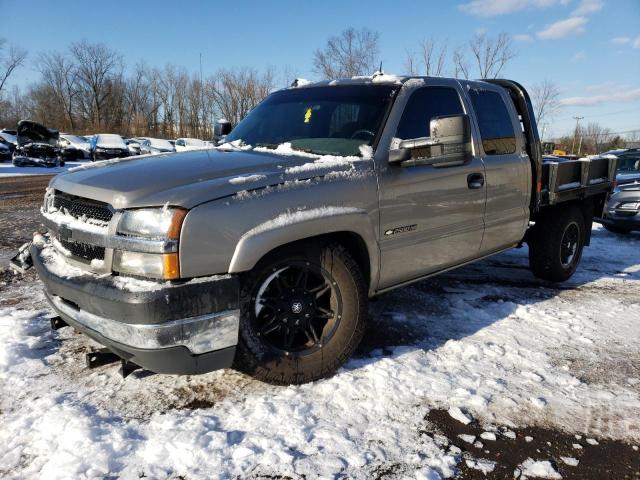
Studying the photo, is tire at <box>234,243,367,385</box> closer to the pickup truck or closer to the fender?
the pickup truck

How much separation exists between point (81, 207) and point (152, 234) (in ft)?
2.14

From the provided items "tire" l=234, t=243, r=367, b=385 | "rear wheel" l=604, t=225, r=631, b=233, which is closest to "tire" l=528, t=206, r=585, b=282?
"tire" l=234, t=243, r=367, b=385

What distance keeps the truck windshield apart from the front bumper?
4.38ft

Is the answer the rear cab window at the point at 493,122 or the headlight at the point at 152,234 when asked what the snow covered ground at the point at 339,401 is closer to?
the headlight at the point at 152,234

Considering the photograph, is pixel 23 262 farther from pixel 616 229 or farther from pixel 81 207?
pixel 616 229

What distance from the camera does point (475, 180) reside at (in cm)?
365

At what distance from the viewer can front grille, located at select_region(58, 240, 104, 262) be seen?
2424mm

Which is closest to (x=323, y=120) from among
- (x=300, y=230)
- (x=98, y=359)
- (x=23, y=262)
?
(x=300, y=230)

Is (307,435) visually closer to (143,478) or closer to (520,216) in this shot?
(143,478)

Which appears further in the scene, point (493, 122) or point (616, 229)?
point (616, 229)

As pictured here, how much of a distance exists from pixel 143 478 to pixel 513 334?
2.79 metres

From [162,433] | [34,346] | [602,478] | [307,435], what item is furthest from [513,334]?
[34,346]

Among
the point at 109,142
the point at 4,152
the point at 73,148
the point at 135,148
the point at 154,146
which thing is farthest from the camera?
the point at 154,146

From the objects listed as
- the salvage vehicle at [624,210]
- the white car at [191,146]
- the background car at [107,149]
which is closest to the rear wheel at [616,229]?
the salvage vehicle at [624,210]
